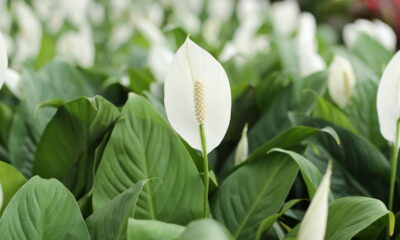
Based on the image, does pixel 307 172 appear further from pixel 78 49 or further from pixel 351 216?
pixel 78 49

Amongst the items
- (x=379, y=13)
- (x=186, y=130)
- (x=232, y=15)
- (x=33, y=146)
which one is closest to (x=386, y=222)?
(x=186, y=130)

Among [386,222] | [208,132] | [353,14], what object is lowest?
[353,14]

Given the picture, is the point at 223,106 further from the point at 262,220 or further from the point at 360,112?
the point at 360,112

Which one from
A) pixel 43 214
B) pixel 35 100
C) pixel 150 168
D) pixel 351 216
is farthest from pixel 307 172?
pixel 35 100

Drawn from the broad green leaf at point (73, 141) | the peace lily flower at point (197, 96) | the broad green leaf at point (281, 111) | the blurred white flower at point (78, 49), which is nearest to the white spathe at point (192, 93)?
the peace lily flower at point (197, 96)

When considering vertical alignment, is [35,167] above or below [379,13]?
above
